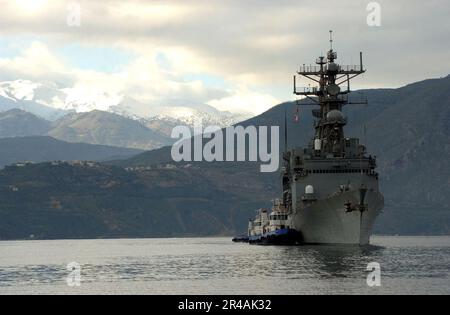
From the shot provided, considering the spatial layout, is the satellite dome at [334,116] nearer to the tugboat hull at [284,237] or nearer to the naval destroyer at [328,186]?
the naval destroyer at [328,186]

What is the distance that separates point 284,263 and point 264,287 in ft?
85.2

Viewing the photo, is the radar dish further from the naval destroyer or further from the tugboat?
the tugboat

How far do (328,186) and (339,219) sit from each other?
9.01 metres

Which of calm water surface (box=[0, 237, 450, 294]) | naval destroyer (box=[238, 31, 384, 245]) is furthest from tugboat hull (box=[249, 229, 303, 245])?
calm water surface (box=[0, 237, 450, 294])

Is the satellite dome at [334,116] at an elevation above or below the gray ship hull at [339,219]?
above

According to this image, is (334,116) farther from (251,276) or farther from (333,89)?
(251,276)

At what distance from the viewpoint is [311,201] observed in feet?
414

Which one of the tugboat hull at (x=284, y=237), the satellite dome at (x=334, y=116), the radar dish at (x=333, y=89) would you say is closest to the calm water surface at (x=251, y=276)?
the tugboat hull at (x=284, y=237)

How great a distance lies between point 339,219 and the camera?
119500 millimetres

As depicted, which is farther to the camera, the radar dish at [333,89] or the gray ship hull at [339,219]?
the radar dish at [333,89]

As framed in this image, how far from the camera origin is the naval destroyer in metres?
119

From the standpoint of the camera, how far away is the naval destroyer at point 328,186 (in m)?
119
